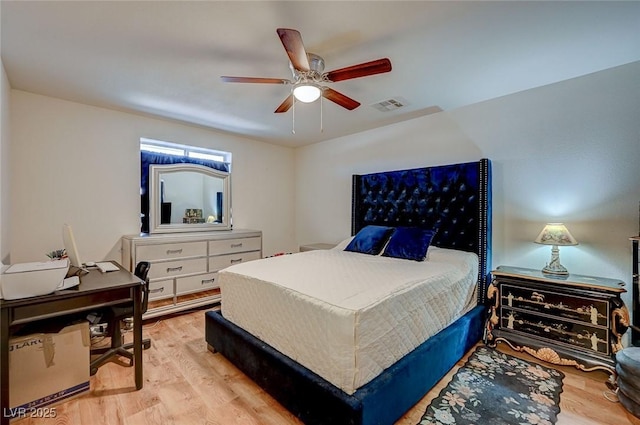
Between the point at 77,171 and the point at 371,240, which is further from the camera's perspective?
the point at 371,240

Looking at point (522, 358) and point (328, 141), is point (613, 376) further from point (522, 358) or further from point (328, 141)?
point (328, 141)

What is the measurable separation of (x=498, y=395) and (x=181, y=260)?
3246 millimetres

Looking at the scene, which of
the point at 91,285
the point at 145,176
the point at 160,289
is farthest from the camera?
the point at 145,176

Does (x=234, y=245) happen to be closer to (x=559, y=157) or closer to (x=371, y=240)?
(x=371, y=240)

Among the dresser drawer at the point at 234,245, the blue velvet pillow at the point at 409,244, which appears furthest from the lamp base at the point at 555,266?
the dresser drawer at the point at 234,245

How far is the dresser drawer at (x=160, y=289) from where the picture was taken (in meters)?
3.07

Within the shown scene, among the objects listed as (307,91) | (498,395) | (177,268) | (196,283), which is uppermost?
(307,91)

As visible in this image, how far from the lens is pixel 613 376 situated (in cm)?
198

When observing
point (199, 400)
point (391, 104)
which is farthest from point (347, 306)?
point (391, 104)

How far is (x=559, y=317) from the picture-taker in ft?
7.39

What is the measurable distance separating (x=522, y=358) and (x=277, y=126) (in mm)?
3688

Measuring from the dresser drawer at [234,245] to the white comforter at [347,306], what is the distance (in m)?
1.20

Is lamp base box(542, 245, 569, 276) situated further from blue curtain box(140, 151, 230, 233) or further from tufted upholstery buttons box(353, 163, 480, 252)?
blue curtain box(140, 151, 230, 233)

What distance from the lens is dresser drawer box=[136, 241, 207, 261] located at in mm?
3026
